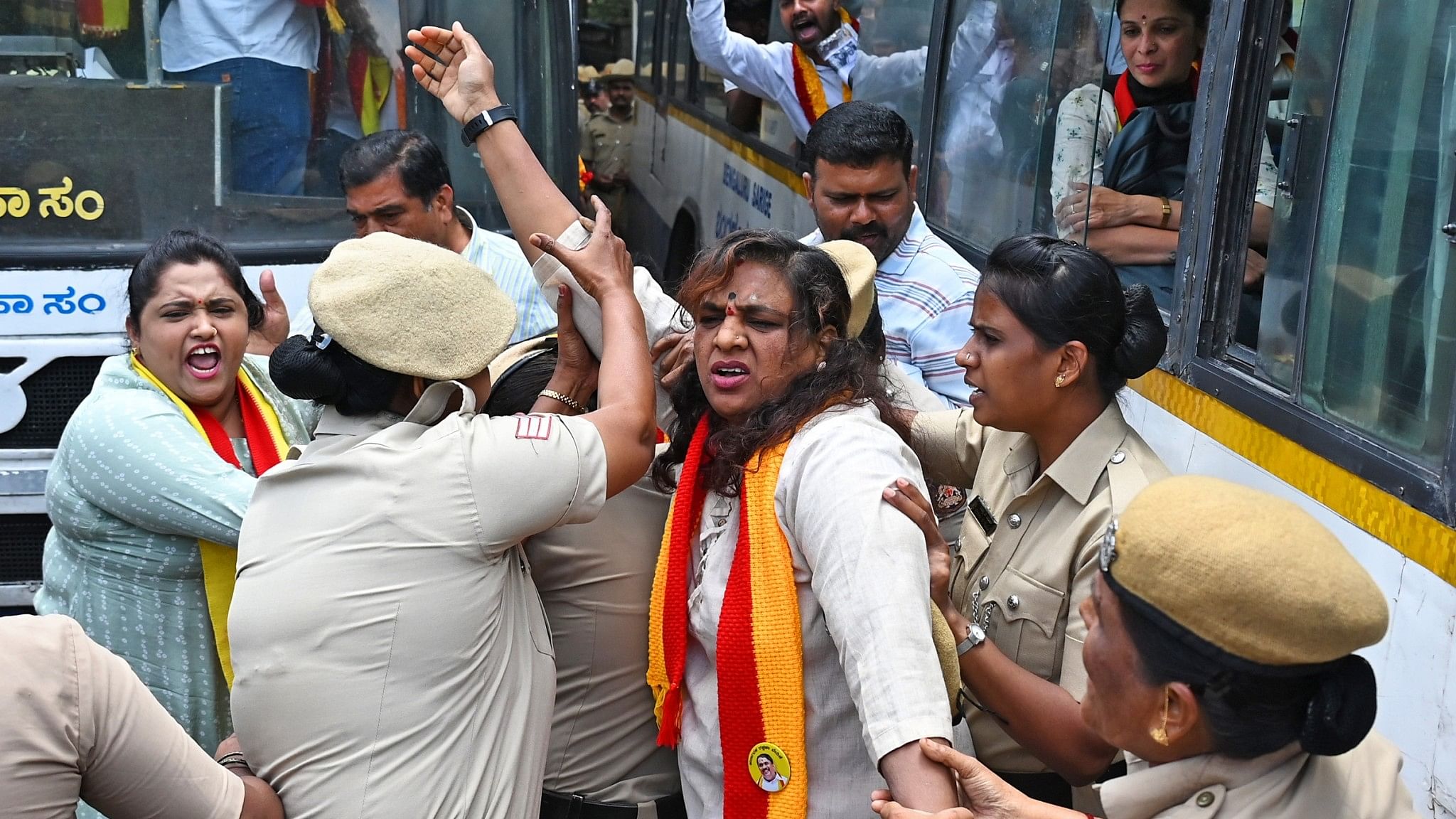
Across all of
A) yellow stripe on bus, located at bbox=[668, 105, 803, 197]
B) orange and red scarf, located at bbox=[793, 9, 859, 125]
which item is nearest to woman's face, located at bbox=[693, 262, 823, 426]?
yellow stripe on bus, located at bbox=[668, 105, 803, 197]

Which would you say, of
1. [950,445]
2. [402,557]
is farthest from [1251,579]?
[950,445]

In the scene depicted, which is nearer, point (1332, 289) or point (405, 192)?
point (1332, 289)

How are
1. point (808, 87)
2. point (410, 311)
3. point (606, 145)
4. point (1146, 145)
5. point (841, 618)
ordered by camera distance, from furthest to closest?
1. point (606, 145)
2. point (808, 87)
3. point (1146, 145)
4. point (410, 311)
5. point (841, 618)

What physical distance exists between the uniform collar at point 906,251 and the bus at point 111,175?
1.94m

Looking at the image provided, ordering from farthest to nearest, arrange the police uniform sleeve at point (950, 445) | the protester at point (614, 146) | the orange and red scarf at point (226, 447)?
1. the protester at point (614, 146)
2. the orange and red scarf at point (226, 447)
3. the police uniform sleeve at point (950, 445)

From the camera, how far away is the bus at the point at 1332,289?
2215 mm

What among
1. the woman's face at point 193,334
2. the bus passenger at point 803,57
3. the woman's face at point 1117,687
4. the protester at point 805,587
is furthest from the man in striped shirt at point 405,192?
the woman's face at point 1117,687

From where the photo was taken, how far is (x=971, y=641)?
2.01 metres

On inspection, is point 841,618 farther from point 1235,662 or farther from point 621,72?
point 621,72

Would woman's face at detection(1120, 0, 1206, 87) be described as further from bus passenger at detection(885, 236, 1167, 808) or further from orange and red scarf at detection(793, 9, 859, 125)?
orange and red scarf at detection(793, 9, 859, 125)

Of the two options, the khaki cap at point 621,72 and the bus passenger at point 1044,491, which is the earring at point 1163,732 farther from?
the khaki cap at point 621,72

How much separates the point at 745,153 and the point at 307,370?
5406 mm

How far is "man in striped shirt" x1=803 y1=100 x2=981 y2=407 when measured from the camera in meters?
3.21

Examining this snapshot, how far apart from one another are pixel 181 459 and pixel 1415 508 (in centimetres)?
217
